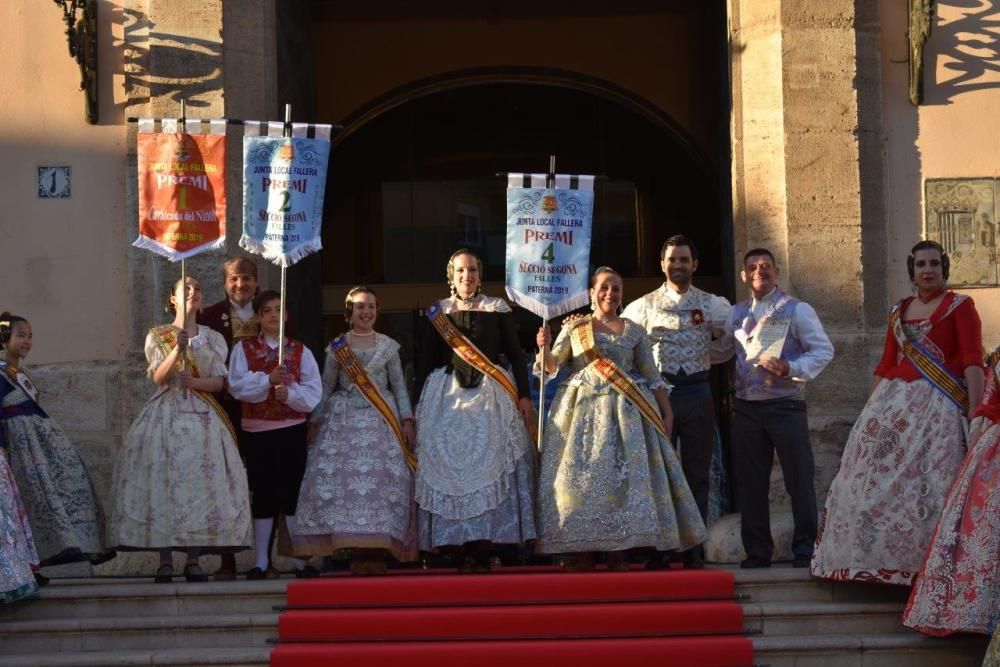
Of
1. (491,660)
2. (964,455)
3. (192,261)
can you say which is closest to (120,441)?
(192,261)

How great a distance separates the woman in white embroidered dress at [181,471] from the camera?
913 cm

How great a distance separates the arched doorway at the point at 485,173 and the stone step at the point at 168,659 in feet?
22.0

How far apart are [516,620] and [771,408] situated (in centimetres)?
189

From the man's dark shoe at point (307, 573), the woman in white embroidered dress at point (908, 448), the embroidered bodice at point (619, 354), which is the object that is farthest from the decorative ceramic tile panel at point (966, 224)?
the man's dark shoe at point (307, 573)

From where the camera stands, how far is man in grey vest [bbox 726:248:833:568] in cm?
941

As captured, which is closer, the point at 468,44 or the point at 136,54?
the point at 136,54

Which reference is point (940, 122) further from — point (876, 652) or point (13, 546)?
point (13, 546)

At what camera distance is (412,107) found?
15055mm

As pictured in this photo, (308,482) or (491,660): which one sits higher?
(308,482)

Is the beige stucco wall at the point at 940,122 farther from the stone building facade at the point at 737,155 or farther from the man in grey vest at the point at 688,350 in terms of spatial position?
the man in grey vest at the point at 688,350

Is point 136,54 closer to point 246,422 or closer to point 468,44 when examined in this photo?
point 246,422

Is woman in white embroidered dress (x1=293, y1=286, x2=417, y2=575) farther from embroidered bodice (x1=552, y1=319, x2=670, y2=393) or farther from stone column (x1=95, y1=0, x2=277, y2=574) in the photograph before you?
stone column (x1=95, y1=0, x2=277, y2=574)

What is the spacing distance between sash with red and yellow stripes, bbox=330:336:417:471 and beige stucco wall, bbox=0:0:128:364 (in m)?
2.01

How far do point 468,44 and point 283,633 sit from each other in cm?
746
